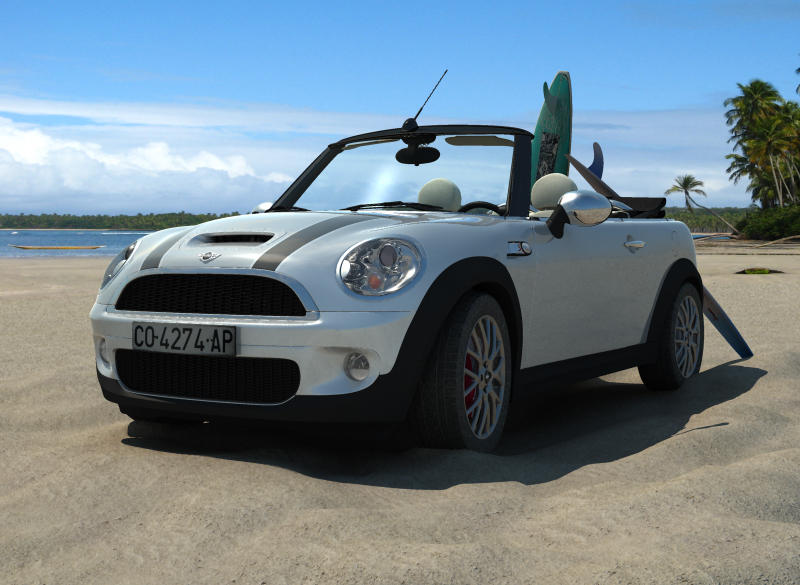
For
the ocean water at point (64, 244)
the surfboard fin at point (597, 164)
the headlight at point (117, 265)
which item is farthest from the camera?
the ocean water at point (64, 244)

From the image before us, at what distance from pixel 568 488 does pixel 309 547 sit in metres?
1.13

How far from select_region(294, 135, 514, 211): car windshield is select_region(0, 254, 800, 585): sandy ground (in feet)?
4.06

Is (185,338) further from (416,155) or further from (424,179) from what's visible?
(416,155)

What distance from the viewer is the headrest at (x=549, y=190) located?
500 cm

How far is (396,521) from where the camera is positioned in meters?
2.81

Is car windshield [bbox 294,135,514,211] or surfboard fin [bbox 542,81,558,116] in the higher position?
surfboard fin [bbox 542,81,558,116]

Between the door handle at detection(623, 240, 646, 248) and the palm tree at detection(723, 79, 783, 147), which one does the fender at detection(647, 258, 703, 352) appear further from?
the palm tree at detection(723, 79, 783, 147)

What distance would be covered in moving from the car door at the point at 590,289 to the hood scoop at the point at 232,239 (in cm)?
124

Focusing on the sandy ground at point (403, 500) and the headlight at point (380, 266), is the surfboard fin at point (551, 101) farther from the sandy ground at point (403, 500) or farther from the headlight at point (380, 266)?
the headlight at point (380, 266)

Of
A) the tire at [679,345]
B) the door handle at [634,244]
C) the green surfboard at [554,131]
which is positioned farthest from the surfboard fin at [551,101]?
the door handle at [634,244]

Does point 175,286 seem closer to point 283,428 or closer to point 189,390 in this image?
point 189,390

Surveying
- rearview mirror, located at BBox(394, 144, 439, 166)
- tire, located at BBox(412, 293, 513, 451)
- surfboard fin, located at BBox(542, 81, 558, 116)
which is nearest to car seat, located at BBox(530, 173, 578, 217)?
rearview mirror, located at BBox(394, 144, 439, 166)

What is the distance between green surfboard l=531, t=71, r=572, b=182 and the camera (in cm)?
769

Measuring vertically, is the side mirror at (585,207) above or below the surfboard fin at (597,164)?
below
